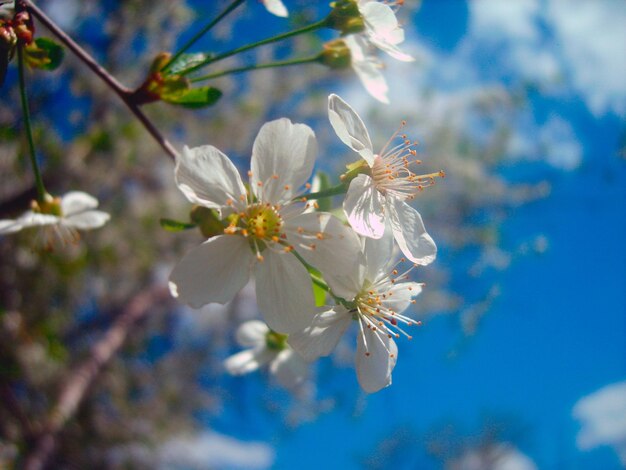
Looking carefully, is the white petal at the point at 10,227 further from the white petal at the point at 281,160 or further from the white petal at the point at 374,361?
the white petal at the point at 374,361

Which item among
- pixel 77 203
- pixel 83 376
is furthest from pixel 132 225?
pixel 77 203

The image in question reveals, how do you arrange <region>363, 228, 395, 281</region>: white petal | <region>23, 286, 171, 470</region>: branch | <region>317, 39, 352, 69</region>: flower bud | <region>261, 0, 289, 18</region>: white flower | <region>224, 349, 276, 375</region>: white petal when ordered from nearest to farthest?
1. <region>363, 228, 395, 281</region>: white petal
2. <region>261, 0, 289, 18</region>: white flower
3. <region>317, 39, 352, 69</region>: flower bud
4. <region>224, 349, 276, 375</region>: white petal
5. <region>23, 286, 171, 470</region>: branch

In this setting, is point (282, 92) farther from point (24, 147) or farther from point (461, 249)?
point (24, 147)

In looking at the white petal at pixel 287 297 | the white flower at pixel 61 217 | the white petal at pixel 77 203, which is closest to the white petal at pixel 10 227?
the white flower at pixel 61 217

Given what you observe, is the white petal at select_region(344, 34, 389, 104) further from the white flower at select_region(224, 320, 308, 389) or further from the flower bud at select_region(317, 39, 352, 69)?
the white flower at select_region(224, 320, 308, 389)

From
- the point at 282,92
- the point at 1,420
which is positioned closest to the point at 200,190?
the point at 1,420

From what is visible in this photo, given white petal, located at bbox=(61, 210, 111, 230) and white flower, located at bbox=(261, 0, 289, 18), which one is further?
white petal, located at bbox=(61, 210, 111, 230)

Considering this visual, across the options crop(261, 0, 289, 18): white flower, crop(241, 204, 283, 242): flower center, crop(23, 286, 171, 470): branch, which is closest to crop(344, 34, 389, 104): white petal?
crop(261, 0, 289, 18): white flower

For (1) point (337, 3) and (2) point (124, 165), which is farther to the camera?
(2) point (124, 165)
